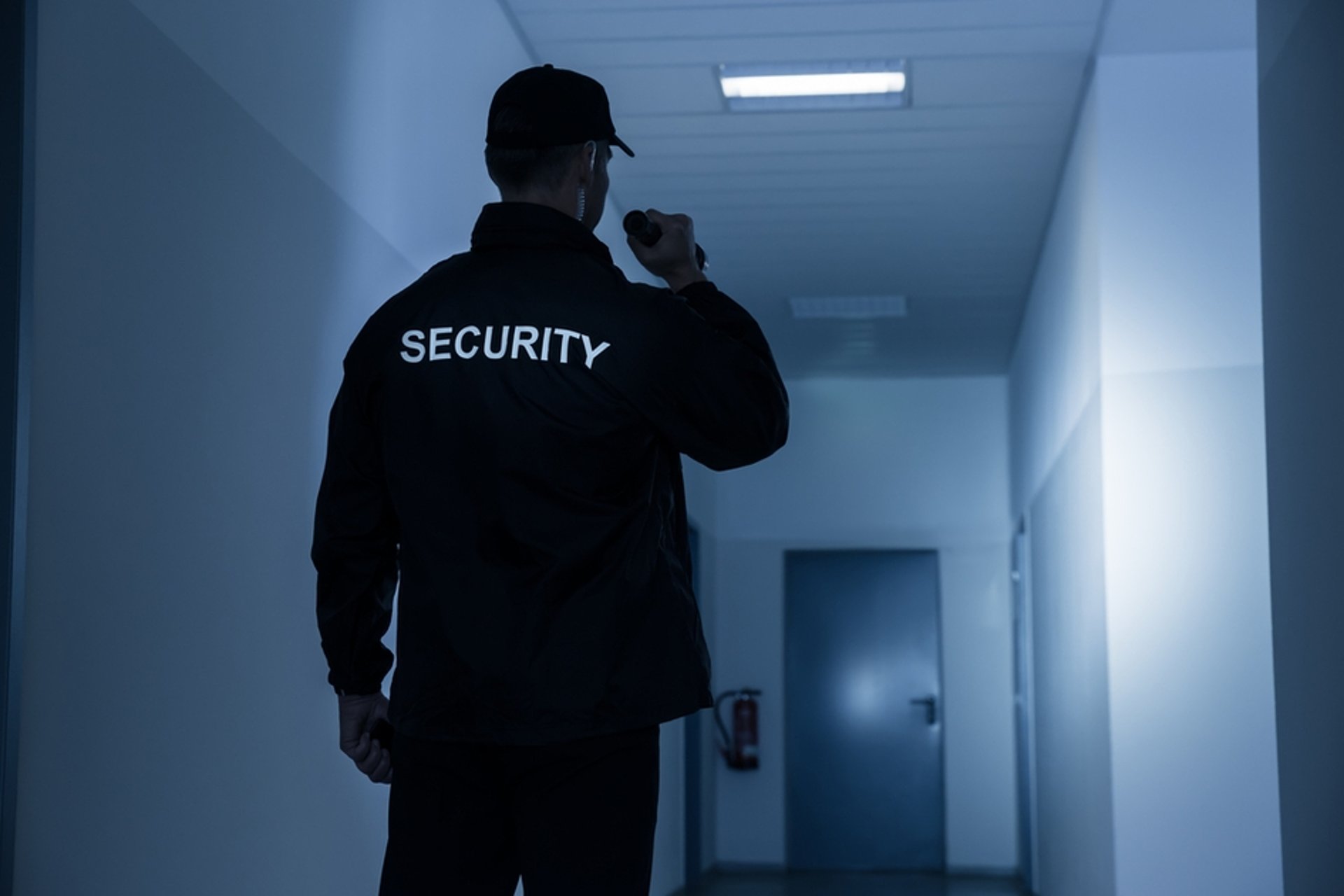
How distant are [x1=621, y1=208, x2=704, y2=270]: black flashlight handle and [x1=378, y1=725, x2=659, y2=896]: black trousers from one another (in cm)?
51

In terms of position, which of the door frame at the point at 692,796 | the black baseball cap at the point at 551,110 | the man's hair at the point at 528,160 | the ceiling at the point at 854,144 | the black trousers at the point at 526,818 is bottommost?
the door frame at the point at 692,796

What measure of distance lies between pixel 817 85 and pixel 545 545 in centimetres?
325

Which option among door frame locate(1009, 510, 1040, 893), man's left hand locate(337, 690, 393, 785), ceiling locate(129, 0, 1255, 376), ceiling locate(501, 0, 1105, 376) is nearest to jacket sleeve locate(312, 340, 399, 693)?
man's left hand locate(337, 690, 393, 785)

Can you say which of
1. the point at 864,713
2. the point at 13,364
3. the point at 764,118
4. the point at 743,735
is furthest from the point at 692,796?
the point at 13,364

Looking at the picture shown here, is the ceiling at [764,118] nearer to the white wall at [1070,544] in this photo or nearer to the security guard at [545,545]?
the white wall at [1070,544]

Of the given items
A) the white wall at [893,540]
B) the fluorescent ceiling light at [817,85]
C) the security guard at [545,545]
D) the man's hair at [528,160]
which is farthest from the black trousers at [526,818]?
the white wall at [893,540]

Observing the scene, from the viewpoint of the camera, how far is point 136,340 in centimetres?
172

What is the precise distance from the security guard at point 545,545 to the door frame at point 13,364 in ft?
1.13

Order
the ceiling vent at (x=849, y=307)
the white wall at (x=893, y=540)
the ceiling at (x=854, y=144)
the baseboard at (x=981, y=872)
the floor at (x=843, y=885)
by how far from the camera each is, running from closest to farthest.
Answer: the ceiling at (x=854, y=144)
the ceiling vent at (x=849, y=307)
the floor at (x=843, y=885)
the baseboard at (x=981, y=872)
the white wall at (x=893, y=540)

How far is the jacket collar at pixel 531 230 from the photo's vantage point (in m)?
1.48

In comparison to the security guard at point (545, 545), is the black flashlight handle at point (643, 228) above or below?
above

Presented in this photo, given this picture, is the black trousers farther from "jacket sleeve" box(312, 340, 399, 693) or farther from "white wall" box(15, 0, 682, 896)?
"white wall" box(15, 0, 682, 896)

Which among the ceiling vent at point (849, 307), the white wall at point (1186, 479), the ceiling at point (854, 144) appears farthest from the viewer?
the ceiling vent at point (849, 307)

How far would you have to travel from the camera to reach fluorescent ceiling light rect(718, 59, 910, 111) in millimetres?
4219
